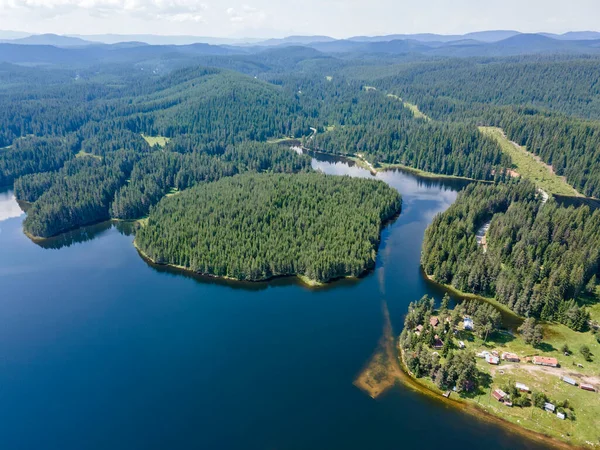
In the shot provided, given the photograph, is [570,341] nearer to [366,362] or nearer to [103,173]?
[366,362]

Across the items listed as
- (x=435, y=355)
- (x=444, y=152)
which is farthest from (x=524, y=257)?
(x=444, y=152)

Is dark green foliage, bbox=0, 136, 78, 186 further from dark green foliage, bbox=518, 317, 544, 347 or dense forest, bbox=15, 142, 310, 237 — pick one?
dark green foliage, bbox=518, 317, 544, 347

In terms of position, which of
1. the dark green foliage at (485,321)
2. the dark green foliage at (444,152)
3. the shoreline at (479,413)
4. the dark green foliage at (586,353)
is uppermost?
the dark green foliage at (444,152)

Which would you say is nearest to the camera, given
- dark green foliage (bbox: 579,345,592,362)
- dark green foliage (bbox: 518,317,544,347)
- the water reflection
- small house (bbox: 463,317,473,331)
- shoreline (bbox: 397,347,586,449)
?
shoreline (bbox: 397,347,586,449)

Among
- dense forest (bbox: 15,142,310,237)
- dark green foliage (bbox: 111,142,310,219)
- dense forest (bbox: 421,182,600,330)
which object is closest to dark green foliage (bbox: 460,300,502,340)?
dense forest (bbox: 421,182,600,330)

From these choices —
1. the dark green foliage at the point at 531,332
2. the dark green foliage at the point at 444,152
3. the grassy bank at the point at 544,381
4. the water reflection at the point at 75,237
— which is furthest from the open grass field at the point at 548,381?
the dark green foliage at the point at 444,152

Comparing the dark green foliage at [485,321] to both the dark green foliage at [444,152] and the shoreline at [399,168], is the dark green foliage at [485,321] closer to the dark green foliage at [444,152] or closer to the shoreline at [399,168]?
the shoreline at [399,168]

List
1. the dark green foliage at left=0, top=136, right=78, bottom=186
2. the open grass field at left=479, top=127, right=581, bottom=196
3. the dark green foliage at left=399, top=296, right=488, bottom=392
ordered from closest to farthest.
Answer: the dark green foliage at left=399, top=296, right=488, bottom=392 < the open grass field at left=479, top=127, right=581, bottom=196 < the dark green foliage at left=0, top=136, right=78, bottom=186
